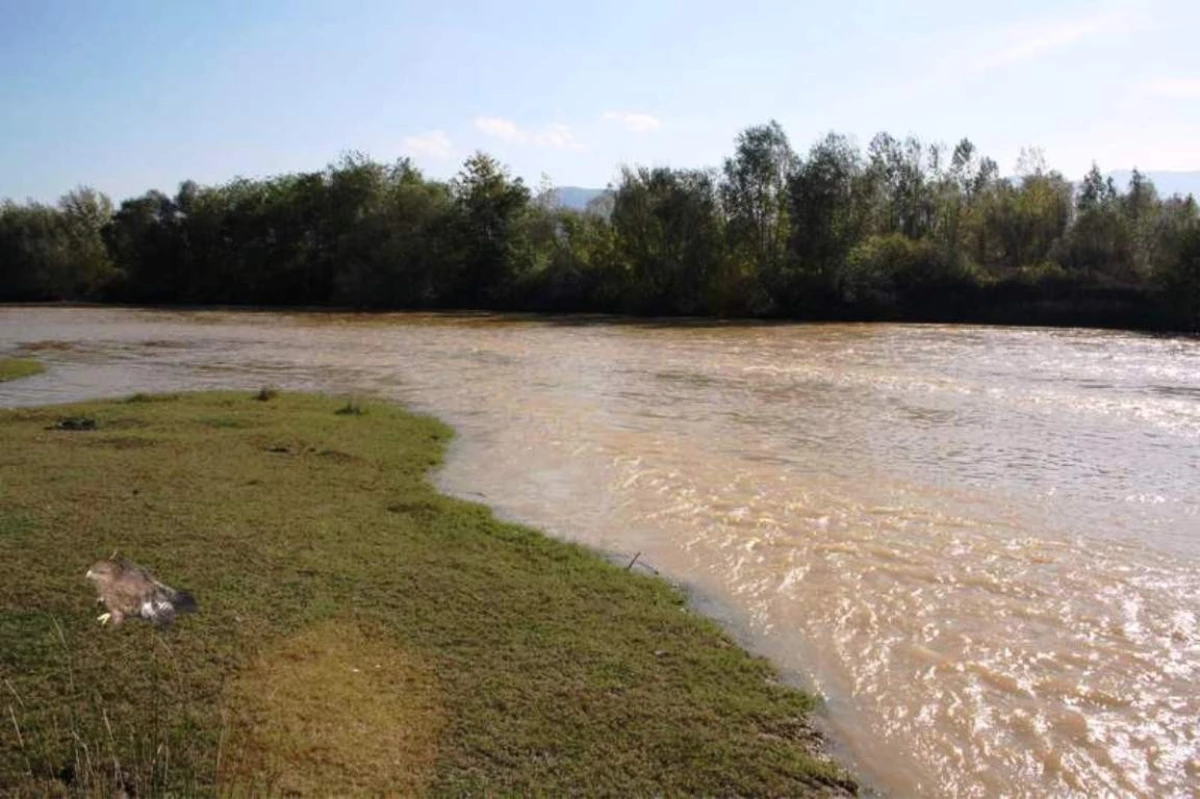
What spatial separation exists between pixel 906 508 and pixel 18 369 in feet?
74.4

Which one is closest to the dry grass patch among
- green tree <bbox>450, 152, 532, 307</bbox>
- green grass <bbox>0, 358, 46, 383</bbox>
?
green grass <bbox>0, 358, 46, 383</bbox>

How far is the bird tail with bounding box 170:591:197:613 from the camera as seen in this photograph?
6.08m

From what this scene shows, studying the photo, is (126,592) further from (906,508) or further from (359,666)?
(906,508)

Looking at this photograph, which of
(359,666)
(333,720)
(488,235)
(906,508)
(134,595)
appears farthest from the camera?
(488,235)

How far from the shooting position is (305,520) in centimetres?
854

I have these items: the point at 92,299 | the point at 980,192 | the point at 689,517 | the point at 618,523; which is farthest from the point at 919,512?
the point at 92,299

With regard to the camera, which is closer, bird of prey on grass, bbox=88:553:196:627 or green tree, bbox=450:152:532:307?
bird of prey on grass, bbox=88:553:196:627

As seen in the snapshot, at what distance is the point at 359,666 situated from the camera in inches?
218

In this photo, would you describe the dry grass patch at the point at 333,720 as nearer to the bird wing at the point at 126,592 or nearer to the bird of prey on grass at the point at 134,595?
the bird of prey on grass at the point at 134,595

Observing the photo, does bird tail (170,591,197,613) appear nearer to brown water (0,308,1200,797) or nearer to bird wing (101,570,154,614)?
bird wing (101,570,154,614)

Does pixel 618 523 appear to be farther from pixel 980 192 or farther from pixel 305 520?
pixel 980 192

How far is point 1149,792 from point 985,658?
168cm

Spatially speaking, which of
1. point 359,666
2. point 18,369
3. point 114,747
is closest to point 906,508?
point 359,666

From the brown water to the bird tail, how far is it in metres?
4.03
